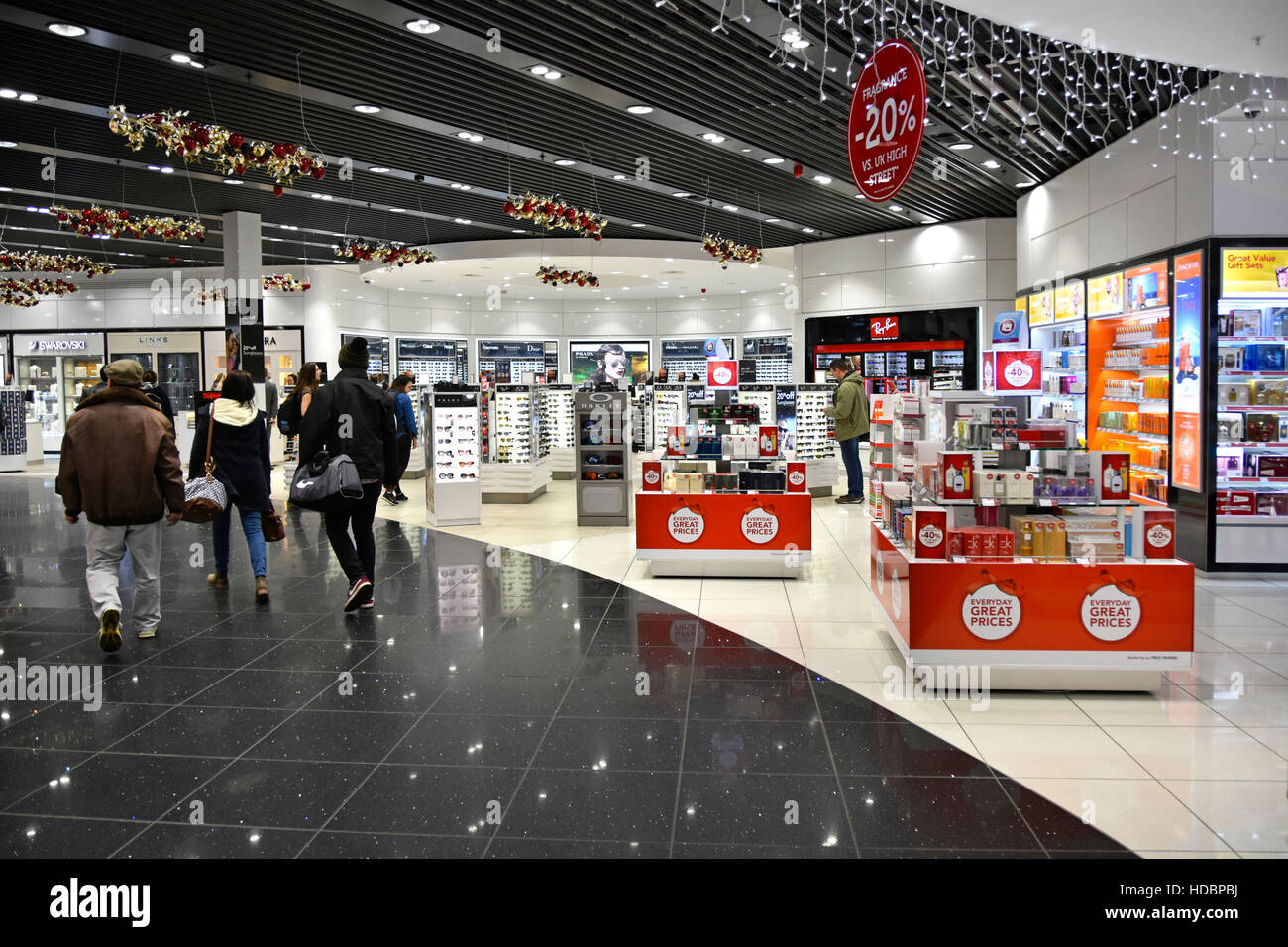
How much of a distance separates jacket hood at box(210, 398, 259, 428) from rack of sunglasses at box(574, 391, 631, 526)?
152 inches

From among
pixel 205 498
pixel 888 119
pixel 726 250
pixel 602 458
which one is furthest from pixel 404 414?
pixel 888 119

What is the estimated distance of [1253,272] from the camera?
6770 millimetres

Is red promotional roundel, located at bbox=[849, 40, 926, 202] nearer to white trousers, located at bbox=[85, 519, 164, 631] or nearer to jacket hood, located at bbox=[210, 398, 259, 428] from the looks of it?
jacket hood, located at bbox=[210, 398, 259, 428]

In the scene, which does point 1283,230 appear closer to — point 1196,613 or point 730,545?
point 1196,613

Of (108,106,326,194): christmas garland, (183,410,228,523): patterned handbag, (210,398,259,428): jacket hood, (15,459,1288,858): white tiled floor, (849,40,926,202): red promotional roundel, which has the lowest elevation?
(15,459,1288,858): white tiled floor

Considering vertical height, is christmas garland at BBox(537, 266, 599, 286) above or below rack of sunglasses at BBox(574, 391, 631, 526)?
above

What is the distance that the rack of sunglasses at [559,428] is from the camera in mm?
14125

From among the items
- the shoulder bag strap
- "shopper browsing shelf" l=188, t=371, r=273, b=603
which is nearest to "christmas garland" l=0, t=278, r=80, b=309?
"shopper browsing shelf" l=188, t=371, r=273, b=603

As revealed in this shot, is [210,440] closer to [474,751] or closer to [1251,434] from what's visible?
[474,751]

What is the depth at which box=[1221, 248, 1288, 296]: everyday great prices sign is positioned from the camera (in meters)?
6.72

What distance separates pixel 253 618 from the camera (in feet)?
18.7

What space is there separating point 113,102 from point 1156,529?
8948 mm
